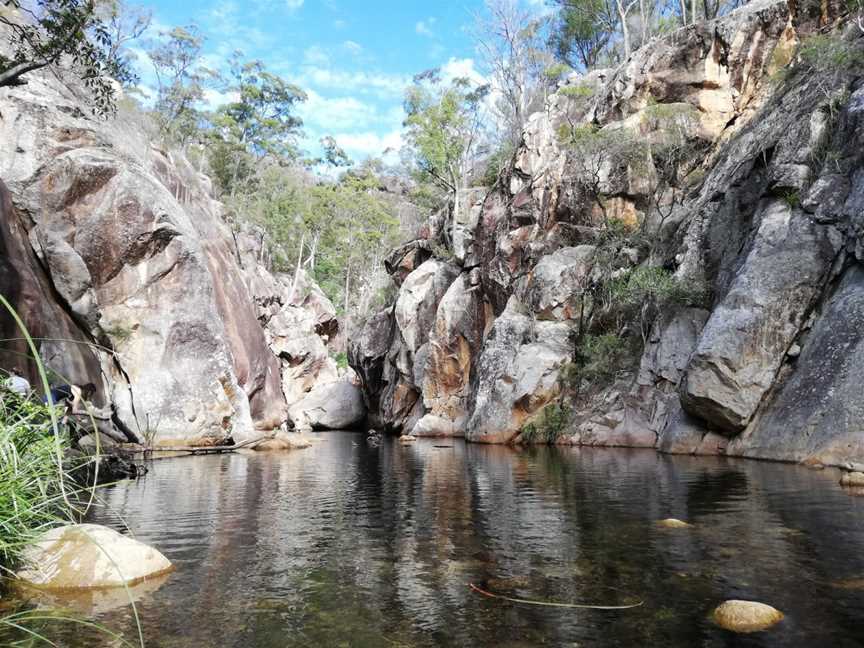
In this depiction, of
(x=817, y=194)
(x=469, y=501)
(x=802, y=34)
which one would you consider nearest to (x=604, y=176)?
(x=802, y=34)

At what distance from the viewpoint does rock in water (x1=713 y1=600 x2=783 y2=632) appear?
4.93 meters

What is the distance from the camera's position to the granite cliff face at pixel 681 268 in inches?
683

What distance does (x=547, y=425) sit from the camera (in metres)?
26.5

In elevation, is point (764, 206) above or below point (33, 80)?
below

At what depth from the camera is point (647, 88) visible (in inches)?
1387

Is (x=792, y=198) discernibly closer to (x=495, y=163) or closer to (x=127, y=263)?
(x=127, y=263)

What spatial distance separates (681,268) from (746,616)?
20828 millimetres

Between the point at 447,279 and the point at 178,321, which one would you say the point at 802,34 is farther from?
the point at 178,321

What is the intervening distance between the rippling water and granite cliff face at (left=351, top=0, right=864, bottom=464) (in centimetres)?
450

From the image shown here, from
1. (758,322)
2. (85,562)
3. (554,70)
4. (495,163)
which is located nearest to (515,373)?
(758,322)

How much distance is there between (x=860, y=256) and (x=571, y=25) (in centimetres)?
4202

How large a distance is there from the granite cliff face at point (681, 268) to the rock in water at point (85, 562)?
568 inches

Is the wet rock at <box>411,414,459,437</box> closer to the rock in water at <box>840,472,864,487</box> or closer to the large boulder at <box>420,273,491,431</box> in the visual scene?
the large boulder at <box>420,273,491,431</box>

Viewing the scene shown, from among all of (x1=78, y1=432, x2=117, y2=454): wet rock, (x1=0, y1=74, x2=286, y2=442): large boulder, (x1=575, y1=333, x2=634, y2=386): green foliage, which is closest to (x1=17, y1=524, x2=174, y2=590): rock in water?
(x1=78, y1=432, x2=117, y2=454): wet rock
